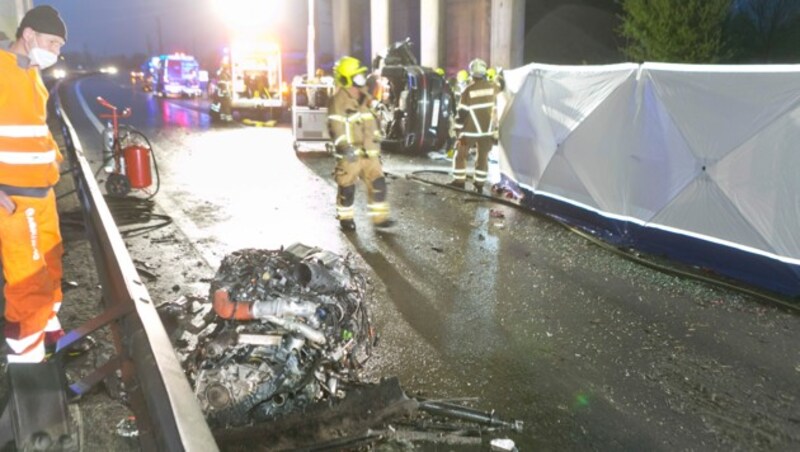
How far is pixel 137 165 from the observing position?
9156 millimetres

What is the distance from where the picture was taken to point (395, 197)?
10117mm

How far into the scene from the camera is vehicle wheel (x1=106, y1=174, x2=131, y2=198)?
30.0 feet

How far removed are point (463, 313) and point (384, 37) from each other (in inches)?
1062

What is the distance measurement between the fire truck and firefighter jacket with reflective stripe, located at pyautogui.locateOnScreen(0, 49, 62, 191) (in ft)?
64.9

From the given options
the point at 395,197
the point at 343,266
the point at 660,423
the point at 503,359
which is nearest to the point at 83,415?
the point at 343,266

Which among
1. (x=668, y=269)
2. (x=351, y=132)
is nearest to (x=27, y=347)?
(x=351, y=132)

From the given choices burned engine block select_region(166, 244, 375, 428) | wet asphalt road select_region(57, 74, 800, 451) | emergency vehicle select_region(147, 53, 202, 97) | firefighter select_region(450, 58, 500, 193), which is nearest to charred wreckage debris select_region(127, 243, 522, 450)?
burned engine block select_region(166, 244, 375, 428)

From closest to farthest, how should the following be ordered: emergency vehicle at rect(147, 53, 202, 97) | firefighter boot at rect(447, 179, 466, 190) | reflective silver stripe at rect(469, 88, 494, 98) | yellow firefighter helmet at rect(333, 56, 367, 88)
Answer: yellow firefighter helmet at rect(333, 56, 367, 88)
reflective silver stripe at rect(469, 88, 494, 98)
firefighter boot at rect(447, 179, 466, 190)
emergency vehicle at rect(147, 53, 202, 97)

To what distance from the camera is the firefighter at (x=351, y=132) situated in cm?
772

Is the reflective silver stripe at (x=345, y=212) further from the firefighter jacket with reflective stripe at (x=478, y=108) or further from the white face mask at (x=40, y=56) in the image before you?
the white face mask at (x=40, y=56)

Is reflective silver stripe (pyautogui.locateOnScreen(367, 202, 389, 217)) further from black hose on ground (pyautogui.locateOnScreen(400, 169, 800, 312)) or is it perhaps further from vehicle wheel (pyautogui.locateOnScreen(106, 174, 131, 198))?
vehicle wheel (pyautogui.locateOnScreen(106, 174, 131, 198))

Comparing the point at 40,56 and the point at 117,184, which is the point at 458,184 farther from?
the point at 40,56

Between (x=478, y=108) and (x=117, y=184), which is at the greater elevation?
(x=478, y=108)

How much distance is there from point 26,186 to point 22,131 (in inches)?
12.6
